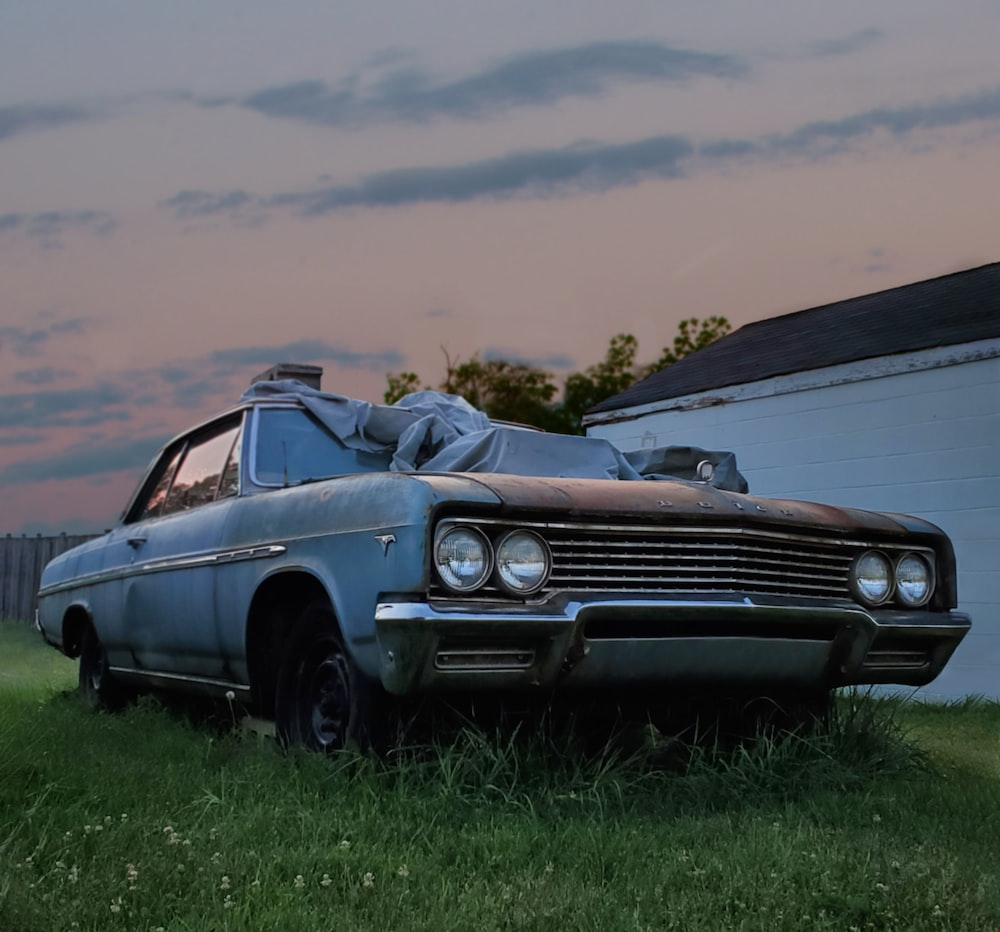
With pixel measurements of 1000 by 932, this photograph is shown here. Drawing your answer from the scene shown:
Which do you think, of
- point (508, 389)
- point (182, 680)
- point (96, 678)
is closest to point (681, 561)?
point (182, 680)

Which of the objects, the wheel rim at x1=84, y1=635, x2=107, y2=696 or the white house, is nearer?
the wheel rim at x1=84, y1=635, x2=107, y2=696

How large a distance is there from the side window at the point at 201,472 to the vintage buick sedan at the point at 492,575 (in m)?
0.02

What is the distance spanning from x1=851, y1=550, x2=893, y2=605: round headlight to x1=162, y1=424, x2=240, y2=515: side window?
2.74m

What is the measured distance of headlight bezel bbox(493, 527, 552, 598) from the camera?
13.8 ft

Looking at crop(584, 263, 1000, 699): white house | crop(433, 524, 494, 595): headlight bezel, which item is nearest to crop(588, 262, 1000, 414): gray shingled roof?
crop(584, 263, 1000, 699): white house

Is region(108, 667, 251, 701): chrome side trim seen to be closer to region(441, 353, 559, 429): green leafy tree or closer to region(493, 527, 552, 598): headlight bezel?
region(493, 527, 552, 598): headlight bezel

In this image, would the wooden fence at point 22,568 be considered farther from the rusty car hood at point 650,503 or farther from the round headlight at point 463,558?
the round headlight at point 463,558

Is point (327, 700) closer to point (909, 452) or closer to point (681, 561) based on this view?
point (681, 561)

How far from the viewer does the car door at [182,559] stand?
567 centimetres

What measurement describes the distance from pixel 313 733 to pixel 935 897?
7.46 ft

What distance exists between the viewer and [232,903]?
3.12m

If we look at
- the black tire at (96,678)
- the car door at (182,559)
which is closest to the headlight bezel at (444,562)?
the car door at (182,559)

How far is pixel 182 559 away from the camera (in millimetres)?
5965

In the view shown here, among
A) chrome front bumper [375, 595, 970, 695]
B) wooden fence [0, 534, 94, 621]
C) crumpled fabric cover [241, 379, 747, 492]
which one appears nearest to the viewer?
chrome front bumper [375, 595, 970, 695]
